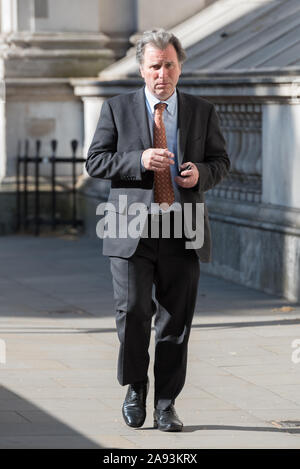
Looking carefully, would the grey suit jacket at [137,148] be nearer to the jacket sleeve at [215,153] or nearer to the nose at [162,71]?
the jacket sleeve at [215,153]

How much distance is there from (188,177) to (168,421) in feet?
3.91

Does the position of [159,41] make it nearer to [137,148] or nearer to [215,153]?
[137,148]

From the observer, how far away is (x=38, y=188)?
15836 mm

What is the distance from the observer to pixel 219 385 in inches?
294

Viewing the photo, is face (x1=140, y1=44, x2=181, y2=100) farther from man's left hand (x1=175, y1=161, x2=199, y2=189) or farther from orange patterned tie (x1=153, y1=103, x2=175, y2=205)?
man's left hand (x1=175, y1=161, x2=199, y2=189)

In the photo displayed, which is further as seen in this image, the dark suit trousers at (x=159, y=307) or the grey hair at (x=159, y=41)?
the dark suit trousers at (x=159, y=307)

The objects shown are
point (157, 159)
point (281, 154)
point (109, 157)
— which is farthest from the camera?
point (281, 154)

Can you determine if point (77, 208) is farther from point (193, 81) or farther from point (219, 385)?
point (219, 385)

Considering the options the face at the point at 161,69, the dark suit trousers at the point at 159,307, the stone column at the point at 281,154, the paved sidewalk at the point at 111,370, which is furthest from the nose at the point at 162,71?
the stone column at the point at 281,154

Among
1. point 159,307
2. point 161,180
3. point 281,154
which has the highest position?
point 161,180

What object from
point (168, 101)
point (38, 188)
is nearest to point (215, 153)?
point (168, 101)

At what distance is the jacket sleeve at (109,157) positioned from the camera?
6191 millimetres

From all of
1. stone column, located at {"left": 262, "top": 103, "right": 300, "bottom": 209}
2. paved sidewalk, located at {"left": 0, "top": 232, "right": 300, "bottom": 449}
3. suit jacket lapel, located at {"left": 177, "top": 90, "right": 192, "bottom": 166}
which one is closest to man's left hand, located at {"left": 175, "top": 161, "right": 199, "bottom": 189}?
suit jacket lapel, located at {"left": 177, "top": 90, "right": 192, "bottom": 166}

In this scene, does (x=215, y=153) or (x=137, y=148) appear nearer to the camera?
(x=137, y=148)
